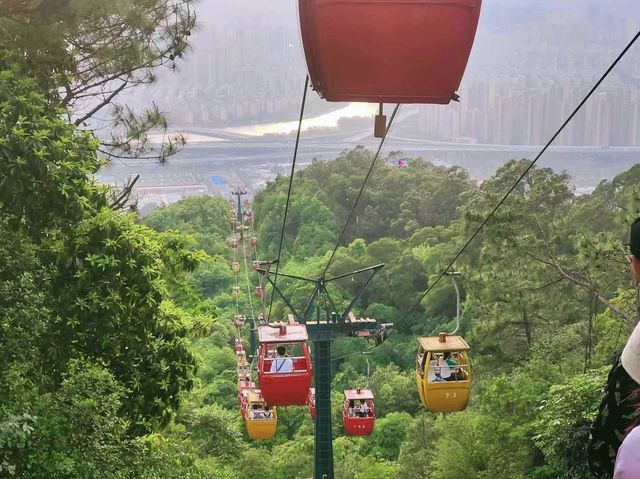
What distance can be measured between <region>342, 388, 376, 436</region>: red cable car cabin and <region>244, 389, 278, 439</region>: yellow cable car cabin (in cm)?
97

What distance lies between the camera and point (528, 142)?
3312cm

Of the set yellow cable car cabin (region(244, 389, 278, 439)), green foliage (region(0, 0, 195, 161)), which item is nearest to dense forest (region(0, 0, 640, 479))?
green foliage (region(0, 0, 195, 161))

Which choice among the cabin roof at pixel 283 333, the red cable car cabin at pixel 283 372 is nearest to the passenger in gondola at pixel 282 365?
the red cable car cabin at pixel 283 372

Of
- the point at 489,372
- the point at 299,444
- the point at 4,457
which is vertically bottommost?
the point at 299,444

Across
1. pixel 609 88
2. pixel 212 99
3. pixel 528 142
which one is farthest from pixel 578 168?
pixel 212 99

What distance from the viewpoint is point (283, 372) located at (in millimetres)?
7293

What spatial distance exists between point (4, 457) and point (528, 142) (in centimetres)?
3176

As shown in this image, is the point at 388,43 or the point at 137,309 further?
the point at 137,309

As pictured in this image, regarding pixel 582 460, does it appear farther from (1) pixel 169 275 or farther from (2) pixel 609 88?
(2) pixel 609 88

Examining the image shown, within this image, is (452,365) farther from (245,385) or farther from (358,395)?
(245,385)

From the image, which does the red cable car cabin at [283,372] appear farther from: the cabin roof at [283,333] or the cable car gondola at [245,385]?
the cable car gondola at [245,385]

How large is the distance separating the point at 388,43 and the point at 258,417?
29.3ft

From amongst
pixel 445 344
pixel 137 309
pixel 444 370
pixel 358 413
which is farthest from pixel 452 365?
pixel 137 309

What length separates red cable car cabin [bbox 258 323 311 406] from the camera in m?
7.25
